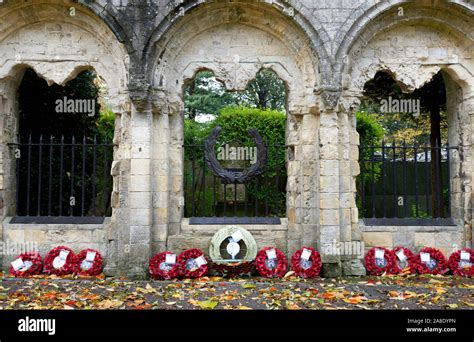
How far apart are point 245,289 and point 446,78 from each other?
16.3ft

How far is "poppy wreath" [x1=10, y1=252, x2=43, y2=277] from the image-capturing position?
5.68 metres

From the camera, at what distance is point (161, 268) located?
5.56 m

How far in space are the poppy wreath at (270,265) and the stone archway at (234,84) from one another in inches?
8.5

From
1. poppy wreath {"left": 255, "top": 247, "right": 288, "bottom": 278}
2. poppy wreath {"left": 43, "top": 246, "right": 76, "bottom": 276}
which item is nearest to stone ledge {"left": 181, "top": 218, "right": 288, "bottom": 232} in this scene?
poppy wreath {"left": 255, "top": 247, "right": 288, "bottom": 278}

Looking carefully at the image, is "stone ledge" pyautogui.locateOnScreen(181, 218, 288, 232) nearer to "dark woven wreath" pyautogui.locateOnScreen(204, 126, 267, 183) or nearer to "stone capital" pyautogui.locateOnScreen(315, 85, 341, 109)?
"dark woven wreath" pyautogui.locateOnScreen(204, 126, 267, 183)

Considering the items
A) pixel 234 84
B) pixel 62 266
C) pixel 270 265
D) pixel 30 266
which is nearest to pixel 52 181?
pixel 30 266

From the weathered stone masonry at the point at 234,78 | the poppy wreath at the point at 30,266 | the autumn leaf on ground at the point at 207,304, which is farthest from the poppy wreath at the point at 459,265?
the poppy wreath at the point at 30,266

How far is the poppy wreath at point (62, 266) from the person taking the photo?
571cm

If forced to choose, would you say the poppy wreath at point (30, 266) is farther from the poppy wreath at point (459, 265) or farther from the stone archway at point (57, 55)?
the poppy wreath at point (459, 265)

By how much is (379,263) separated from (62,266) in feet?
15.6

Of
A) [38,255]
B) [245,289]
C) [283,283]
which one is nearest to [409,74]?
[283,283]

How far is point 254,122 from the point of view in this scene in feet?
30.4

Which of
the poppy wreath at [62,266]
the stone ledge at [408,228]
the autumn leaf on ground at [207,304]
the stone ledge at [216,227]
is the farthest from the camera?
the stone ledge at [408,228]

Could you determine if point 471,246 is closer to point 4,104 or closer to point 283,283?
point 283,283
